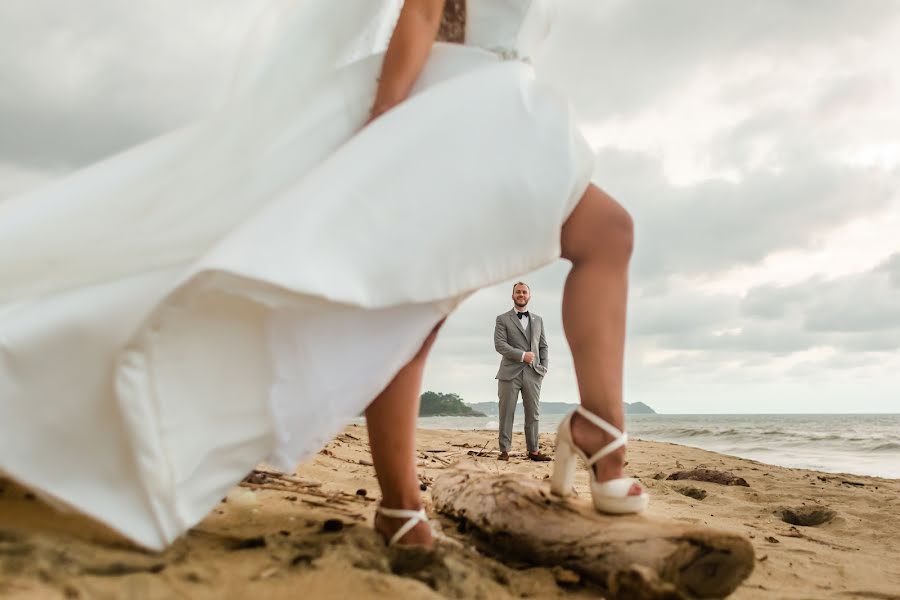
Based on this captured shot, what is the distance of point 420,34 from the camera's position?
65.3 inches

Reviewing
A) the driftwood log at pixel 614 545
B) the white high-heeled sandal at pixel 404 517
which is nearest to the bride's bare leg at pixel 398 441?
the white high-heeled sandal at pixel 404 517

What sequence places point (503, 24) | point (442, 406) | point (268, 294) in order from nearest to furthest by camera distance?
point (268, 294), point (503, 24), point (442, 406)

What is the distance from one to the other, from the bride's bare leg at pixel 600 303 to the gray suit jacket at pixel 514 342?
6.84 metres

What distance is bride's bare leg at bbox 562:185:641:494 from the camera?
169 centimetres

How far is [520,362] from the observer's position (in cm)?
866

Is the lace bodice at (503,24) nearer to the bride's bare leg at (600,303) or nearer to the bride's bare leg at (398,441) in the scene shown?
the bride's bare leg at (600,303)

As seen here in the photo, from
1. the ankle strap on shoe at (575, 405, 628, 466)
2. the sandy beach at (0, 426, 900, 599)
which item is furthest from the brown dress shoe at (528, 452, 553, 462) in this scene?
the ankle strap on shoe at (575, 405, 628, 466)

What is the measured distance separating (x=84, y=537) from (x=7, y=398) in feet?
1.21

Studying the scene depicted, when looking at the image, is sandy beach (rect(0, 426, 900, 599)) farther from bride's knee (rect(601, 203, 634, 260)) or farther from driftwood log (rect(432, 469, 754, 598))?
bride's knee (rect(601, 203, 634, 260))

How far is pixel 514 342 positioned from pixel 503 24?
Result: 277 inches

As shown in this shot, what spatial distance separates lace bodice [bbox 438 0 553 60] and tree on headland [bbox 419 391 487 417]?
5420 centimetres

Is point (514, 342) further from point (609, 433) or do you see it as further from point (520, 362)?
point (609, 433)

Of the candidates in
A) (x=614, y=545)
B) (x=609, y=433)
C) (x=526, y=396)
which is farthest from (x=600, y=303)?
(x=526, y=396)

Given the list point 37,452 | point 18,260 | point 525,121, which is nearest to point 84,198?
point 18,260
